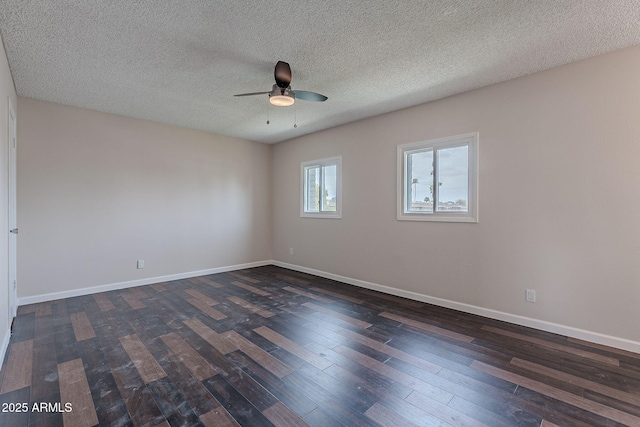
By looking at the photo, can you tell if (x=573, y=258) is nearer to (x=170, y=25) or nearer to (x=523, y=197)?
(x=523, y=197)

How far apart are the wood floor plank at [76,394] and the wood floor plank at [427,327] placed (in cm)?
268

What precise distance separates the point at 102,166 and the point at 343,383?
4526 mm

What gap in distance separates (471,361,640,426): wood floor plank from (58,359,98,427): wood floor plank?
105 inches

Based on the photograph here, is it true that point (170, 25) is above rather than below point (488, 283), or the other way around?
above

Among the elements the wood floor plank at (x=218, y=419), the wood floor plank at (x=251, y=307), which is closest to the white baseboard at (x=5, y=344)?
the wood floor plank at (x=218, y=419)

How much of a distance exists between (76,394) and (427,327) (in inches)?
117

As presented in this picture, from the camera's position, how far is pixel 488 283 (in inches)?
131

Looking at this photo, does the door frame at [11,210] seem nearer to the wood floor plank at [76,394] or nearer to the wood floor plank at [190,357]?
the wood floor plank at [76,394]

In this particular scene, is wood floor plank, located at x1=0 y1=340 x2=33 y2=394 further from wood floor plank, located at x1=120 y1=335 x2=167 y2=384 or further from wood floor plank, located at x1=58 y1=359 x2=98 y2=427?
wood floor plank, located at x1=120 y1=335 x2=167 y2=384

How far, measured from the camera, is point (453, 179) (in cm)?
370

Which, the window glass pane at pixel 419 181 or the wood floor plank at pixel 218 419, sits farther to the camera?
the window glass pane at pixel 419 181

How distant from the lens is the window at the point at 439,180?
11.5 ft

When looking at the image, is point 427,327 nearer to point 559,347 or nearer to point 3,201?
point 559,347

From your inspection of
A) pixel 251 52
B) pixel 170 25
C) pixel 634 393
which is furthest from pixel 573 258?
pixel 170 25
